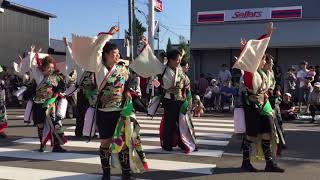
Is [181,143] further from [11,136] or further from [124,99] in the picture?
[11,136]

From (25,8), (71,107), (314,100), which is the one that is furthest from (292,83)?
(25,8)

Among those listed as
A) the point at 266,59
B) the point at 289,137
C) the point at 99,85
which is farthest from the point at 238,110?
the point at 289,137

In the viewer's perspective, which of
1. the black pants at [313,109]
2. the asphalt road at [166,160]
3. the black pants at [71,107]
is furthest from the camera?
the black pants at [71,107]

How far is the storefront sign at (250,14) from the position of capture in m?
23.1

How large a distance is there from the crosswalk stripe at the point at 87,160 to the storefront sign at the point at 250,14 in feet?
53.2

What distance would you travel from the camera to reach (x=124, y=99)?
22.1 feet

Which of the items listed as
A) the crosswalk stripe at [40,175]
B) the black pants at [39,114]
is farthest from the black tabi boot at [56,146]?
the crosswalk stripe at [40,175]

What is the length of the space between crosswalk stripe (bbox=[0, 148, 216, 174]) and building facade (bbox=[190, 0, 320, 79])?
15.6 m

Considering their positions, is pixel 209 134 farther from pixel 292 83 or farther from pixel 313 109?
pixel 292 83

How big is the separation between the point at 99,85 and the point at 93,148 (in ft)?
10.9

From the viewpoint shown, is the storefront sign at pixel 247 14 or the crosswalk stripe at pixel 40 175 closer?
the crosswalk stripe at pixel 40 175

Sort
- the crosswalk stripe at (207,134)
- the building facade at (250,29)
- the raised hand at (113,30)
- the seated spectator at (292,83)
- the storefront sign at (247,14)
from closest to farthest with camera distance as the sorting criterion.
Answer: the raised hand at (113,30), the crosswalk stripe at (207,134), the seated spectator at (292,83), the building facade at (250,29), the storefront sign at (247,14)

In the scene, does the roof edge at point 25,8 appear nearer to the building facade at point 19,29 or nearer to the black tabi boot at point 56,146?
the building facade at point 19,29

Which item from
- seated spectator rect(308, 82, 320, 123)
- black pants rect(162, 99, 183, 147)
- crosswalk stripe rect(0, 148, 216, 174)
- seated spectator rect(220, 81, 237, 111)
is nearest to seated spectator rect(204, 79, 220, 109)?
seated spectator rect(220, 81, 237, 111)
